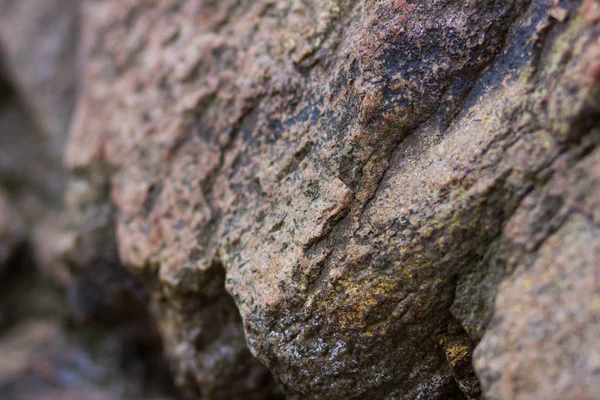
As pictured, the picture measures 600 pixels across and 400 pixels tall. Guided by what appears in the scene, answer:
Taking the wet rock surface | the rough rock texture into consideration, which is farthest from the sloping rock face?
the rough rock texture

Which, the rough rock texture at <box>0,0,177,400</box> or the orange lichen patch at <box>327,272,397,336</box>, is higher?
the orange lichen patch at <box>327,272,397,336</box>

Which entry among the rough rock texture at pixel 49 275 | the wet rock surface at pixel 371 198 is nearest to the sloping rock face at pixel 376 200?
the wet rock surface at pixel 371 198

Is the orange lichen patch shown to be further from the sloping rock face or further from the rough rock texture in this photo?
the rough rock texture

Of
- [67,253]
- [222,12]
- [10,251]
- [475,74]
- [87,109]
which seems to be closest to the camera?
[475,74]

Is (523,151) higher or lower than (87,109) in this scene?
higher

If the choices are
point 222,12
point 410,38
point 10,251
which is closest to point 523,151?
point 410,38

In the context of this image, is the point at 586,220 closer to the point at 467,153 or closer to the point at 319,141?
the point at 467,153

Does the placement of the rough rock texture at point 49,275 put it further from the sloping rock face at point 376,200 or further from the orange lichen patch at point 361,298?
the orange lichen patch at point 361,298

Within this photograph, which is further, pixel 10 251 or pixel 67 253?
pixel 10 251
